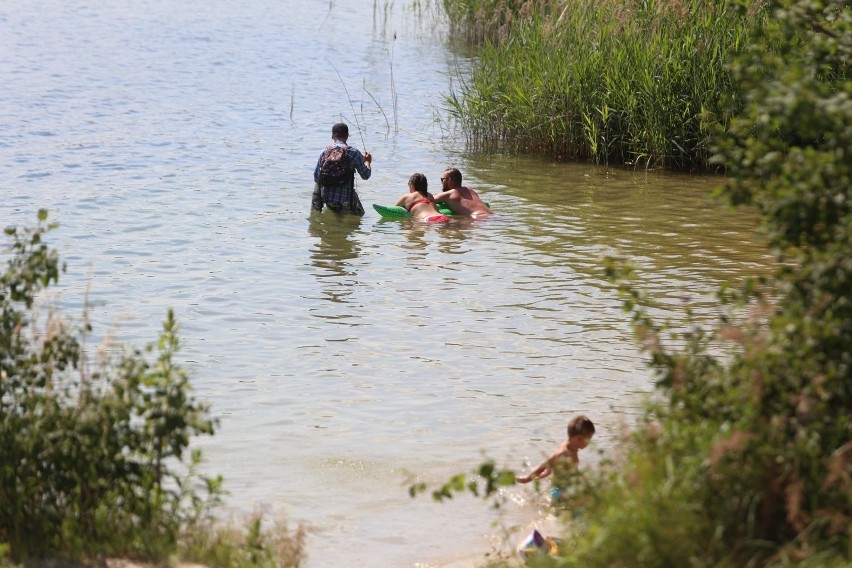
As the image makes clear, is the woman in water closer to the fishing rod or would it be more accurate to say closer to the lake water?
the lake water

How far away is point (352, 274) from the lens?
12625 mm

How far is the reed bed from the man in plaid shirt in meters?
3.42

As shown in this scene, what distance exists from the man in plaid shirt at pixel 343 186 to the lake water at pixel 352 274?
0.20 m

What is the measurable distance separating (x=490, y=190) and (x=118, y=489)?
37.9 ft

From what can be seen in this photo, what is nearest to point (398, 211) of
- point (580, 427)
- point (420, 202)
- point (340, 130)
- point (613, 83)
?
point (420, 202)

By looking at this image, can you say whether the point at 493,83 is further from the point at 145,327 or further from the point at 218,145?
the point at 145,327

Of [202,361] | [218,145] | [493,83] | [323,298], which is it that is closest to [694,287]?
[323,298]

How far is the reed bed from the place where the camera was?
16.1m

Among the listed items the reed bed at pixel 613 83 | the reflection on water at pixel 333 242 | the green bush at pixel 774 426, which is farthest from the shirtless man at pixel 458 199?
the green bush at pixel 774 426

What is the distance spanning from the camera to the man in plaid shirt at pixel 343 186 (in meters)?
14.6

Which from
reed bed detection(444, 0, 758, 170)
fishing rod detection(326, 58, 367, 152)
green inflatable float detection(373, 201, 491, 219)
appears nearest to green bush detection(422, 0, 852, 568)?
green inflatable float detection(373, 201, 491, 219)

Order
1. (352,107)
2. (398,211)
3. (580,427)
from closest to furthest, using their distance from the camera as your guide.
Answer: (580,427) → (398,211) → (352,107)

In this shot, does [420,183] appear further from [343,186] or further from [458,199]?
[343,186]

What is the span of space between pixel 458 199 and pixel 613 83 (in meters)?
3.15
